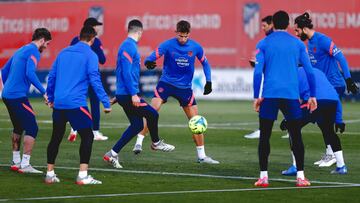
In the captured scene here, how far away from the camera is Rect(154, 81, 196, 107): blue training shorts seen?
60.4ft

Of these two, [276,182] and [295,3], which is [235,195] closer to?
[276,182]

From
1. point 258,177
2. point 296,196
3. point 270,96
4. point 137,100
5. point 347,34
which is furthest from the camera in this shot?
point 347,34

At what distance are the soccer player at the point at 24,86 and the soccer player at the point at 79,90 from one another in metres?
1.27

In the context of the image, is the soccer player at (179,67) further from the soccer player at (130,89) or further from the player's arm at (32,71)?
the player's arm at (32,71)

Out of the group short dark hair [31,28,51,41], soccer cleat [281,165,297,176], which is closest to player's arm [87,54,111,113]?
short dark hair [31,28,51,41]

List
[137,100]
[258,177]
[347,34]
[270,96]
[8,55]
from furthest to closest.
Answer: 1. [8,55]
2. [347,34]
3. [137,100]
4. [258,177]
5. [270,96]

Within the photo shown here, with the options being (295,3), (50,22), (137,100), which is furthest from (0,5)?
(137,100)

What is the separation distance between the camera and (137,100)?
16672 millimetres

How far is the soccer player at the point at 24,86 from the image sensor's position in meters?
15.9

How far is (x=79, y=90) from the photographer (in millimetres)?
14500

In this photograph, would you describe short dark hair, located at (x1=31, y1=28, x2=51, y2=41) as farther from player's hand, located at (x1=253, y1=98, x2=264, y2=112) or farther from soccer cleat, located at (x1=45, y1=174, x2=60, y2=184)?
player's hand, located at (x1=253, y1=98, x2=264, y2=112)

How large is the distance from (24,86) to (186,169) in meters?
2.77

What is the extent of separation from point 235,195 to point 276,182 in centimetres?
157

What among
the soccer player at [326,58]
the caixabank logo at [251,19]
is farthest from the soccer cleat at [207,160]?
the caixabank logo at [251,19]
